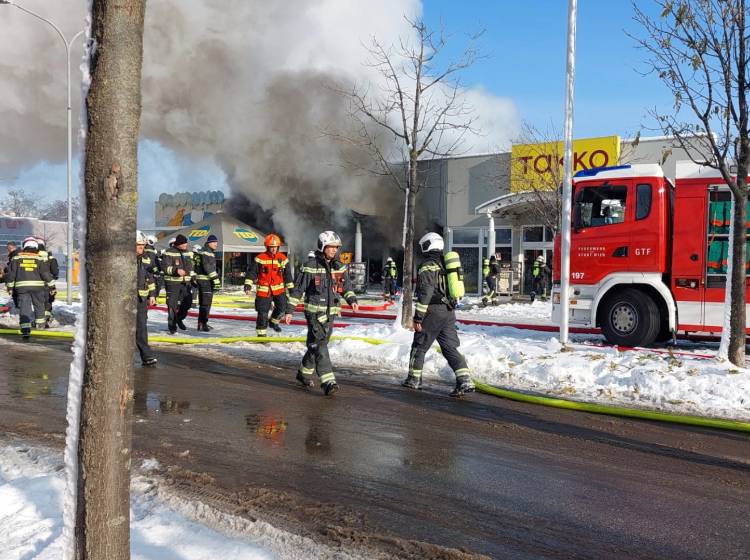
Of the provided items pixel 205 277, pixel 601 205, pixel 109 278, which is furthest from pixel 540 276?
pixel 109 278

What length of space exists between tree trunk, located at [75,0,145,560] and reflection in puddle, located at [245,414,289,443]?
2.97m

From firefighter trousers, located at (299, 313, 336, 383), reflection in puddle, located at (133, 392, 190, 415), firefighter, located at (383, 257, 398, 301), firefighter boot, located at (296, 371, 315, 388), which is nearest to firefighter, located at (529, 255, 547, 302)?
firefighter, located at (383, 257, 398, 301)

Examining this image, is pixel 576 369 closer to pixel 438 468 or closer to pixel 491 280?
pixel 438 468

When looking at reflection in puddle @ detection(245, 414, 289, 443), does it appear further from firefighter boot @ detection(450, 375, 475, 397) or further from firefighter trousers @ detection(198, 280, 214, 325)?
firefighter trousers @ detection(198, 280, 214, 325)

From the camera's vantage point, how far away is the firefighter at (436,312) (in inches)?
267

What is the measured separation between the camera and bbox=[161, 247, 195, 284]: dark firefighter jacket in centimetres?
1152

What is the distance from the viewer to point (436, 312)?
22.5ft

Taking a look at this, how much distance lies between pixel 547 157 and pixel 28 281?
48.3 ft

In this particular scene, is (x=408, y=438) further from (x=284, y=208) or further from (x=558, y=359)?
(x=284, y=208)

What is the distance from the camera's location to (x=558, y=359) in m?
8.14

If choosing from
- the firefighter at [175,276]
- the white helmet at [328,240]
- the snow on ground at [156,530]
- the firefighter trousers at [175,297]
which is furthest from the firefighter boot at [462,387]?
the firefighter trousers at [175,297]

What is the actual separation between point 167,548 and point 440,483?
1803mm

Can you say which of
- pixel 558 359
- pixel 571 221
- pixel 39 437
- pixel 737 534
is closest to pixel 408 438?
pixel 737 534

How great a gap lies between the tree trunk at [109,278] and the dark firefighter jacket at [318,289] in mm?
4531
